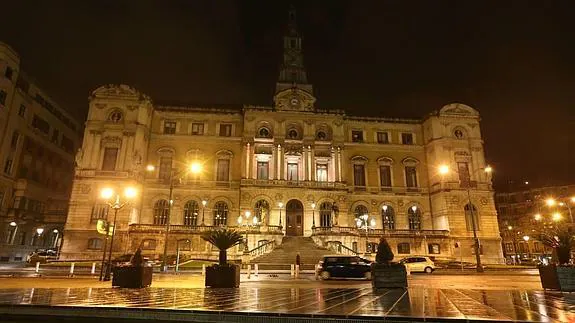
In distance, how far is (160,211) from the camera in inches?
1518

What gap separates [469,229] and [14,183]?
5257cm

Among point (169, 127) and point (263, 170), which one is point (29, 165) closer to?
point (169, 127)

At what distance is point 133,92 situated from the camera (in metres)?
39.2

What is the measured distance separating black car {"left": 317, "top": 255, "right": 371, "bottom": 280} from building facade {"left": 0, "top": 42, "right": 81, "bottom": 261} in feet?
123

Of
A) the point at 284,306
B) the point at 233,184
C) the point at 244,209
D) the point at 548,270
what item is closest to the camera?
the point at 284,306

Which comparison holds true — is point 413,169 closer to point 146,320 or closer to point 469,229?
point 469,229

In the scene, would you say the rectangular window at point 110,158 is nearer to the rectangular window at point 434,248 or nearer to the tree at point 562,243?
the rectangular window at point 434,248

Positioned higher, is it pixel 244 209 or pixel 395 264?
pixel 244 209

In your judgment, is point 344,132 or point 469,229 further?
point 344,132

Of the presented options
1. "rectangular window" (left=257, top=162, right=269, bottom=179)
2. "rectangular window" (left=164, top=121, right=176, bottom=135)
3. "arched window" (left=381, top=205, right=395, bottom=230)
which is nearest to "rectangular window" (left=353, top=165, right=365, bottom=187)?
"arched window" (left=381, top=205, right=395, bottom=230)

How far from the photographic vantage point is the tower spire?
4831cm

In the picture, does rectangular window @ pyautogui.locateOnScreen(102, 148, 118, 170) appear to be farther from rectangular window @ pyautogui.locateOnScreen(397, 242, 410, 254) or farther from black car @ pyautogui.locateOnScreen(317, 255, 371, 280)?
rectangular window @ pyautogui.locateOnScreen(397, 242, 410, 254)

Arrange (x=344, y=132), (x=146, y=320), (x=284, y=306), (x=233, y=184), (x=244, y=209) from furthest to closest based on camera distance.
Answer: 1. (x=344, y=132)
2. (x=233, y=184)
3. (x=244, y=209)
4. (x=284, y=306)
5. (x=146, y=320)

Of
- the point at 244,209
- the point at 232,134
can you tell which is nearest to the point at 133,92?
the point at 232,134
